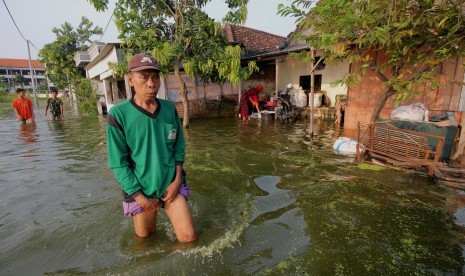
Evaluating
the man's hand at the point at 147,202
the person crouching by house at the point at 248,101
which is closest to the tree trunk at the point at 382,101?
the man's hand at the point at 147,202

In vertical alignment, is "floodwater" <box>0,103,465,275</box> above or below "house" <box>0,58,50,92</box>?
below

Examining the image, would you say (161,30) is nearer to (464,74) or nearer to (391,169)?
(391,169)

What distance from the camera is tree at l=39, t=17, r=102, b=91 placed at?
2305 cm

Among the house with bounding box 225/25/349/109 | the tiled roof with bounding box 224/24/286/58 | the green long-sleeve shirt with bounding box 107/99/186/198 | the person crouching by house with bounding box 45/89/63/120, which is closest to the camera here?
the green long-sleeve shirt with bounding box 107/99/186/198

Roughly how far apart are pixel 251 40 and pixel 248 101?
5.63 metres

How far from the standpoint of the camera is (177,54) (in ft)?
29.6

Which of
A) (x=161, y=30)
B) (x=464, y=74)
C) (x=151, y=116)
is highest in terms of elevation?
(x=161, y=30)

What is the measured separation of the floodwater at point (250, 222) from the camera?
102 inches

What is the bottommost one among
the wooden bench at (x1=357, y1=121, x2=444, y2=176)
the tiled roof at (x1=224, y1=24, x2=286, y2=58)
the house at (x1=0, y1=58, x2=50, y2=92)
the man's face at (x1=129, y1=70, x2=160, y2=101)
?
the wooden bench at (x1=357, y1=121, x2=444, y2=176)

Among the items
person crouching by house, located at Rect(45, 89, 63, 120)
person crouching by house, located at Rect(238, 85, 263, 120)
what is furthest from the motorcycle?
person crouching by house, located at Rect(45, 89, 63, 120)

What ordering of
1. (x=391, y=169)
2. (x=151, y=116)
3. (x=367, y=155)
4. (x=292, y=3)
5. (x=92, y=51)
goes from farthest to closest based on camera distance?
1. (x=92, y=51)
2. (x=367, y=155)
3. (x=391, y=169)
4. (x=292, y=3)
5. (x=151, y=116)

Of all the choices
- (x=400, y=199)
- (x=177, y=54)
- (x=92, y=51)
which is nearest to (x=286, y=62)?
(x=177, y=54)

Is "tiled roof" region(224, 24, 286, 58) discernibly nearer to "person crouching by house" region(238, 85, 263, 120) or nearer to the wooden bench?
"person crouching by house" region(238, 85, 263, 120)

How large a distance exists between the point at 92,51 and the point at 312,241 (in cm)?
2063
